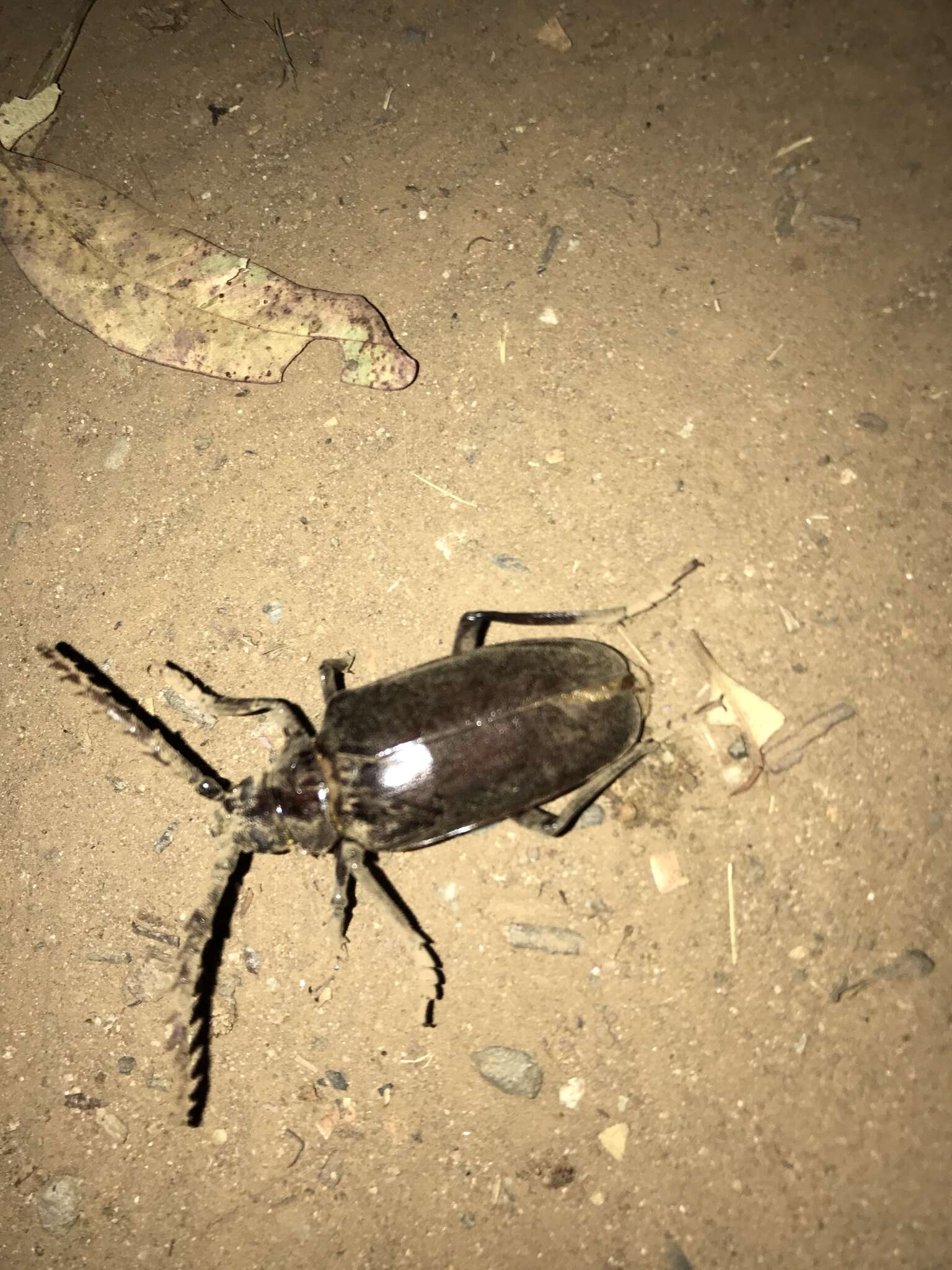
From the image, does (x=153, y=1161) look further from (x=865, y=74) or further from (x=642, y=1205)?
(x=865, y=74)

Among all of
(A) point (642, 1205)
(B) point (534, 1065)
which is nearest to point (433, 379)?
(B) point (534, 1065)

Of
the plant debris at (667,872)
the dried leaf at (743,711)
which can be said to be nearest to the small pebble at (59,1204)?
the plant debris at (667,872)

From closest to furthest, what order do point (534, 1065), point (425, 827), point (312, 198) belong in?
1. point (425, 827)
2. point (534, 1065)
3. point (312, 198)

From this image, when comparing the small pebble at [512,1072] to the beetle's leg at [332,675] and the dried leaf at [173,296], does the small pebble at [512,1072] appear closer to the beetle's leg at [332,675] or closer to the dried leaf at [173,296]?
the beetle's leg at [332,675]

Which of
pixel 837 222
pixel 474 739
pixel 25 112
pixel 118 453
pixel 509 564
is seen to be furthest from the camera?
pixel 25 112

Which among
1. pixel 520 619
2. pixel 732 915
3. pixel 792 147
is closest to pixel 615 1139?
pixel 732 915

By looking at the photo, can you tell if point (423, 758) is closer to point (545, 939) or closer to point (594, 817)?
point (594, 817)
